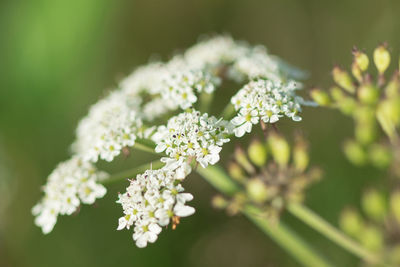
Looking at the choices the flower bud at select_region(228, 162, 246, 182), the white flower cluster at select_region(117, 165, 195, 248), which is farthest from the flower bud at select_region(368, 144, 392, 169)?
the white flower cluster at select_region(117, 165, 195, 248)

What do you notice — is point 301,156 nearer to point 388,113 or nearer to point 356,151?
point 356,151

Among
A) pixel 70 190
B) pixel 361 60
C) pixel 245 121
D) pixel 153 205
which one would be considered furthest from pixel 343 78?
pixel 70 190

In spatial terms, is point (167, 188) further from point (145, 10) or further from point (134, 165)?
point (145, 10)

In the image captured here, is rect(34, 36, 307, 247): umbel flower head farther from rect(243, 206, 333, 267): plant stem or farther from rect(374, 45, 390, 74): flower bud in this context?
rect(243, 206, 333, 267): plant stem

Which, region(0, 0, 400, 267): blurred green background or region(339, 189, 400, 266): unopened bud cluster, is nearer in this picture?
region(339, 189, 400, 266): unopened bud cluster

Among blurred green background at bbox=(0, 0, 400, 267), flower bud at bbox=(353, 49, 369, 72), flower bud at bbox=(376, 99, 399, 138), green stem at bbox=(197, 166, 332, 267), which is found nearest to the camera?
flower bud at bbox=(376, 99, 399, 138)

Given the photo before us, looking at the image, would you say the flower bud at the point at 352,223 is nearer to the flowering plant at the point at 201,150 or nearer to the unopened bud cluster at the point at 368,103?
the flowering plant at the point at 201,150
